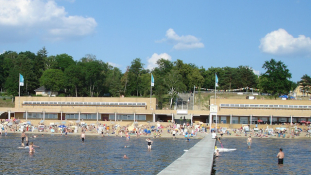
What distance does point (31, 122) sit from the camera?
2633 inches

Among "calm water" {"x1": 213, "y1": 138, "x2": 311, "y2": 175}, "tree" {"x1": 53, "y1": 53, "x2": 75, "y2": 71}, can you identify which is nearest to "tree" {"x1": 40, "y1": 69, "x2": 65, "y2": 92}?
"tree" {"x1": 53, "y1": 53, "x2": 75, "y2": 71}

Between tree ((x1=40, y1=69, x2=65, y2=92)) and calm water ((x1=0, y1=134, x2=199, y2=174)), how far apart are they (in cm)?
5665

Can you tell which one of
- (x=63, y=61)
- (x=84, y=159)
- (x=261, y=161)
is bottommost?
(x=261, y=161)

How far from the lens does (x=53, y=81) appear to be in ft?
327

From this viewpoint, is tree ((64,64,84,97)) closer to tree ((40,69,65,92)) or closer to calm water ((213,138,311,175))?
tree ((40,69,65,92))

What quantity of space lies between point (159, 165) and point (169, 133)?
99.6 feet

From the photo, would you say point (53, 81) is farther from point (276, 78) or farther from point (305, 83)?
point (305, 83)

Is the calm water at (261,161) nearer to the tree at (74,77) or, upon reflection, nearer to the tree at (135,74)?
the tree at (74,77)

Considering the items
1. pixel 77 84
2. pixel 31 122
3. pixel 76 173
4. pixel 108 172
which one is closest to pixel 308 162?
pixel 108 172

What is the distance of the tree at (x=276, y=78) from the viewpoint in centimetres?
9494

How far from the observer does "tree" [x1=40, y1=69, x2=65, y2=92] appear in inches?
3903

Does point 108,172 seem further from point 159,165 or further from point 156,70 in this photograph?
point 156,70

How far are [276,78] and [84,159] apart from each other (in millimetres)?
74099

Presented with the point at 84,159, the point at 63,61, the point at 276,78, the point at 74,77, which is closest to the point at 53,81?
the point at 74,77
